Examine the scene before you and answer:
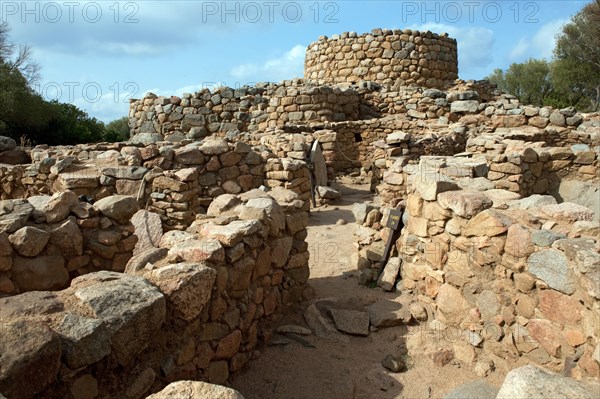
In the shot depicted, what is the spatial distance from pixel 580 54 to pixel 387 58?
14.9 meters

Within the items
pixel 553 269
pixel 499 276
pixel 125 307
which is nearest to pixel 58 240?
pixel 125 307

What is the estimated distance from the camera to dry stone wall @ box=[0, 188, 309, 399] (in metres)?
2.03

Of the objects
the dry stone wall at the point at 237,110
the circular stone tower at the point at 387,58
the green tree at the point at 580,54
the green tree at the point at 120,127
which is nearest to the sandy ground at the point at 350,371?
the dry stone wall at the point at 237,110

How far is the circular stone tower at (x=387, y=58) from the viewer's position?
14.9 meters

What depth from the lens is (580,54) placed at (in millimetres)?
23656

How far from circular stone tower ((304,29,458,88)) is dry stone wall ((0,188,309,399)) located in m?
11.4

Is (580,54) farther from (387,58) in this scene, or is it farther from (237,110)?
(237,110)

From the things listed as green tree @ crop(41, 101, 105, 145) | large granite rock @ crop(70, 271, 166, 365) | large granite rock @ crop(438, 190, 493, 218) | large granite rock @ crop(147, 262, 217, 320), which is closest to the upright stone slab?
large granite rock @ crop(438, 190, 493, 218)

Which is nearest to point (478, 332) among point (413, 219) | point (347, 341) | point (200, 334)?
point (347, 341)

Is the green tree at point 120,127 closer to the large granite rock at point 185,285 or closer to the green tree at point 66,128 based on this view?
the green tree at point 66,128

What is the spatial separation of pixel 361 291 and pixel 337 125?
8237 millimetres

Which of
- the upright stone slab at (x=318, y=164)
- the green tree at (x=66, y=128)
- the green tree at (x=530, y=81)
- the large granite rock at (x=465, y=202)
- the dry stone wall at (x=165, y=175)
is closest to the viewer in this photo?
the large granite rock at (x=465, y=202)

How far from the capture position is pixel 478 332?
4.05 m

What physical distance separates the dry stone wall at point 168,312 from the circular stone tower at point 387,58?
11445 mm
